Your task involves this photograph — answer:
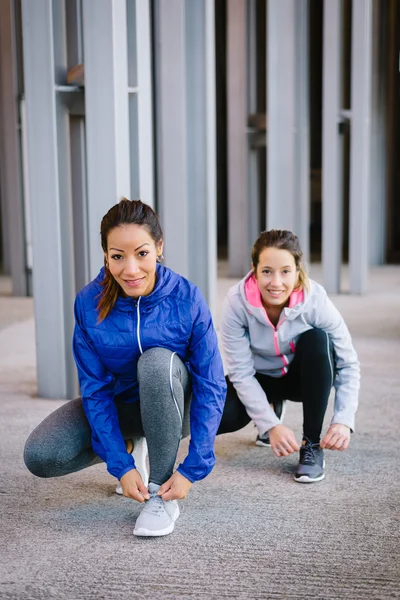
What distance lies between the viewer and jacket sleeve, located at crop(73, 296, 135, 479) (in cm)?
231

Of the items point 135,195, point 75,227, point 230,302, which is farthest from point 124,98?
point 230,302

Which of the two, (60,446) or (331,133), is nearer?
(60,446)

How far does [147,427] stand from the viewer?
2.31 m

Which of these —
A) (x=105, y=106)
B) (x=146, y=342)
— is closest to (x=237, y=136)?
(x=105, y=106)

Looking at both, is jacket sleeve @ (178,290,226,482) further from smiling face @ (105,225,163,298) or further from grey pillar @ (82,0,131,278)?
grey pillar @ (82,0,131,278)

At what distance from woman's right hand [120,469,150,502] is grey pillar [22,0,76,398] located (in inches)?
64.7

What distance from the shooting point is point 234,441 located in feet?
10.7

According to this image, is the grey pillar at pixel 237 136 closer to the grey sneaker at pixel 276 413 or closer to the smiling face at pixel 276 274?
Answer: the grey sneaker at pixel 276 413

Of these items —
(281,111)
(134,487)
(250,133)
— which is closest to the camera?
(134,487)

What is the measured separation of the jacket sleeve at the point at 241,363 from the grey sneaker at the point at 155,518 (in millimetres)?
530

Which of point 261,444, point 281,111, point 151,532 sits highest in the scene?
point 281,111

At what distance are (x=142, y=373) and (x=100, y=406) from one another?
16 cm

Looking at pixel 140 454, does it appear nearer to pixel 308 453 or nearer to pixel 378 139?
pixel 308 453

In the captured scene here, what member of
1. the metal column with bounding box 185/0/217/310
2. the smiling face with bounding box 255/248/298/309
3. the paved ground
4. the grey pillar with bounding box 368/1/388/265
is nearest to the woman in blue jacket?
the paved ground
